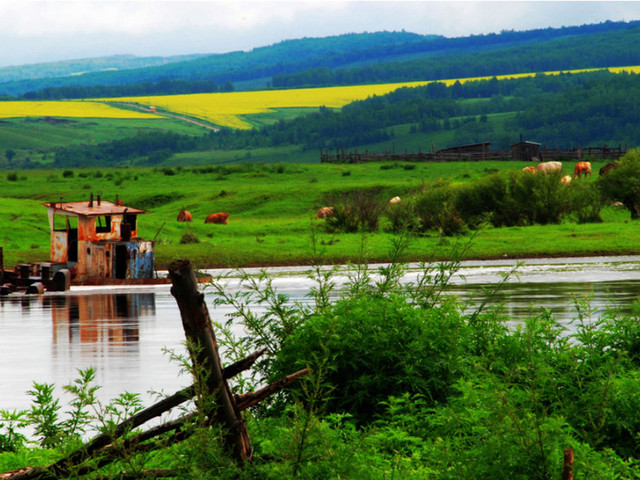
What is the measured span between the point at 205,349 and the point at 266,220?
4665 cm

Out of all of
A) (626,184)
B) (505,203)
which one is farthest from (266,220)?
(626,184)

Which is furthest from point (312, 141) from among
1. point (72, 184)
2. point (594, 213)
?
point (594, 213)

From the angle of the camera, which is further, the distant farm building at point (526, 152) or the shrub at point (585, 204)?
the distant farm building at point (526, 152)

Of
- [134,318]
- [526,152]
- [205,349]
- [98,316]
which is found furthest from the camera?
[526,152]

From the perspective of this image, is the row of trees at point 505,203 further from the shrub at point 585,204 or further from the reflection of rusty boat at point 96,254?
the reflection of rusty boat at point 96,254

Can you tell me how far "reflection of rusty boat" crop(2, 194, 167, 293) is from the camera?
2883 cm

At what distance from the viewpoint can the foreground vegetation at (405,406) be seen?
5.97 m

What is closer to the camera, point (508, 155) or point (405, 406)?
point (405, 406)

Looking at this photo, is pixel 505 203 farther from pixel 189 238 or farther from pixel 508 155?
pixel 508 155

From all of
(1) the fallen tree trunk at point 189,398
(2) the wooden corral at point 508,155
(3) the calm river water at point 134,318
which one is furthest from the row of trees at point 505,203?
(2) the wooden corral at point 508,155

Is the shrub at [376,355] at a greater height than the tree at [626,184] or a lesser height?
greater

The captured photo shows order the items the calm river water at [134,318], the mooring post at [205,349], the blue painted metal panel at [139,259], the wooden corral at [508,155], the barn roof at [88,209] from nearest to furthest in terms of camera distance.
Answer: the mooring post at [205,349], the calm river water at [134,318], the barn roof at [88,209], the blue painted metal panel at [139,259], the wooden corral at [508,155]

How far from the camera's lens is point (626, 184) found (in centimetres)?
4844

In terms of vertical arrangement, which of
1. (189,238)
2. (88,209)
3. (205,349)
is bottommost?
(189,238)
